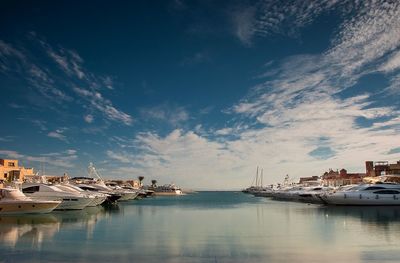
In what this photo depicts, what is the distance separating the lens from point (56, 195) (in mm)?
42844

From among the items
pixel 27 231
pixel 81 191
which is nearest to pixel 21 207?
pixel 27 231

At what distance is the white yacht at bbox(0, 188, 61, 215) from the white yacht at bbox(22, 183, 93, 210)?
4.75m

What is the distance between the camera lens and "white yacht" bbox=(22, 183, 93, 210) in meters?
41.7

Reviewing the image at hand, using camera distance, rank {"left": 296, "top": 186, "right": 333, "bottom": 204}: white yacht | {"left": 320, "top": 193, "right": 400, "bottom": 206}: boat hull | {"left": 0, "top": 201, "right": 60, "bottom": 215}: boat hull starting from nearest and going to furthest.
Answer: {"left": 0, "top": 201, "right": 60, "bottom": 215}: boat hull
{"left": 320, "top": 193, "right": 400, "bottom": 206}: boat hull
{"left": 296, "top": 186, "right": 333, "bottom": 204}: white yacht

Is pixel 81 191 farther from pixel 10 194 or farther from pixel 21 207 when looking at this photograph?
pixel 21 207

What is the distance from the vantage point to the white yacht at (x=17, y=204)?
35.2 m

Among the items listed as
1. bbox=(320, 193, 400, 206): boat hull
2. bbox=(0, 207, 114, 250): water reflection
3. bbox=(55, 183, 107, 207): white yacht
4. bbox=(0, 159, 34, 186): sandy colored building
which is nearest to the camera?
bbox=(0, 207, 114, 250): water reflection

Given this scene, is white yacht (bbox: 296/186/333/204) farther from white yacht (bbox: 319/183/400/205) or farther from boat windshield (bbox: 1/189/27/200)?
boat windshield (bbox: 1/189/27/200)

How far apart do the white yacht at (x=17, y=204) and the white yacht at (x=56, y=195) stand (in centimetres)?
475

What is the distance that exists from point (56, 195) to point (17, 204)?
25.2ft

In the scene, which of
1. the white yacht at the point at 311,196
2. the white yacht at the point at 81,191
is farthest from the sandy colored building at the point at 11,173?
the white yacht at the point at 311,196

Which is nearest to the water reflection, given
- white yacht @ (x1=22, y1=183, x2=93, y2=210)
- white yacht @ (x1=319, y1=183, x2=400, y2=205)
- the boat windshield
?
the boat windshield

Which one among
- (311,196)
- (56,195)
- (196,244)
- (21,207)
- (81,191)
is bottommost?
(196,244)

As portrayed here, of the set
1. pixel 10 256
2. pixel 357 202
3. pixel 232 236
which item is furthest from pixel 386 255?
pixel 357 202
